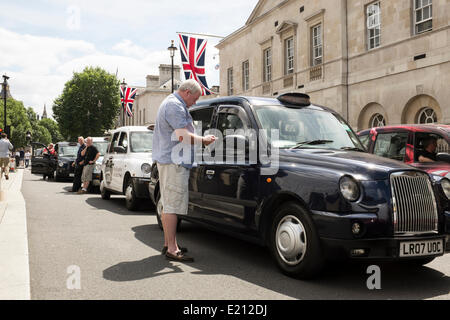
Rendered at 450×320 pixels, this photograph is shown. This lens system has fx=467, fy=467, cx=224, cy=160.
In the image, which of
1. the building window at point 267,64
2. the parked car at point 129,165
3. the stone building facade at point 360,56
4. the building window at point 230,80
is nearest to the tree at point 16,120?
the building window at point 230,80

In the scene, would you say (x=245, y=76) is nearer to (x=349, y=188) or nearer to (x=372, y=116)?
(x=372, y=116)

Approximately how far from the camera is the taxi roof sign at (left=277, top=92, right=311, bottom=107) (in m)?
5.58

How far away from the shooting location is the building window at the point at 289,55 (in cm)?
2649

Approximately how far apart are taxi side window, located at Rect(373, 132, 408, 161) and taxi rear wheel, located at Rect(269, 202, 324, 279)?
326 cm

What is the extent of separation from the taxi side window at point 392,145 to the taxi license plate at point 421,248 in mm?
2993

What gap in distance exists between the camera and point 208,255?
555cm

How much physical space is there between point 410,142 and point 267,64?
76.3 feet

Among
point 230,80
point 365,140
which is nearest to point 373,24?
point 365,140

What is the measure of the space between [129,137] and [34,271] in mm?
6444

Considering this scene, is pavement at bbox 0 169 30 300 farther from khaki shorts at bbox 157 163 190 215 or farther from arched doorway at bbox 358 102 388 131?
arched doorway at bbox 358 102 388 131

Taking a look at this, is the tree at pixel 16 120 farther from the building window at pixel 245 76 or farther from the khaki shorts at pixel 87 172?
the khaki shorts at pixel 87 172

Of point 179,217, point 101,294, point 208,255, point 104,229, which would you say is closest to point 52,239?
point 104,229

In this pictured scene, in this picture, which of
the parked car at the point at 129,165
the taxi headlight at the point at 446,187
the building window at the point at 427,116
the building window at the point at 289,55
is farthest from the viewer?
the building window at the point at 289,55

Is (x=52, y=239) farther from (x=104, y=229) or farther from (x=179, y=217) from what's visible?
(x=179, y=217)
